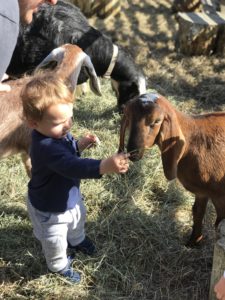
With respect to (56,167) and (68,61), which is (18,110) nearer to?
(68,61)

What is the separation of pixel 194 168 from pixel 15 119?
1.58 m

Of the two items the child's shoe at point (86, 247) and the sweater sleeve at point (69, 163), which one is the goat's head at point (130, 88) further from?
the sweater sleeve at point (69, 163)

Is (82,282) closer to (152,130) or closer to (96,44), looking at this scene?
(152,130)

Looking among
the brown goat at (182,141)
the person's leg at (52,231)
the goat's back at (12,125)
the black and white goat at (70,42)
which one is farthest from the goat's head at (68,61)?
the black and white goat at (70,42)

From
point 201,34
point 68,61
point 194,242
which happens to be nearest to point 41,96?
point 68,61

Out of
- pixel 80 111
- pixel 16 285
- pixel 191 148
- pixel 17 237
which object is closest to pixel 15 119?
pixel 17 237

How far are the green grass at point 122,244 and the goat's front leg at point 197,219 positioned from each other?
0.24ft

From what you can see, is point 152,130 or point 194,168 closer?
point 152,130

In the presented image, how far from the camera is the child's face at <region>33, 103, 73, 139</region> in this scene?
2.42 meters

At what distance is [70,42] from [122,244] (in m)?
2.44

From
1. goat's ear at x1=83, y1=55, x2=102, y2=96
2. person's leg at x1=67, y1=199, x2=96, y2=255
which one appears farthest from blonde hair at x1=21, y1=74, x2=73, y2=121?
goat's ear at x1=83, y1=55, x2=102, y2=96

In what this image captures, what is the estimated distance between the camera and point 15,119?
3.69 metres

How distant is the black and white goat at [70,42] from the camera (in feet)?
16.0

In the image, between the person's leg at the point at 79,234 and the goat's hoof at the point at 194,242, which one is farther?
the goat's hoof at the point at 194,242
